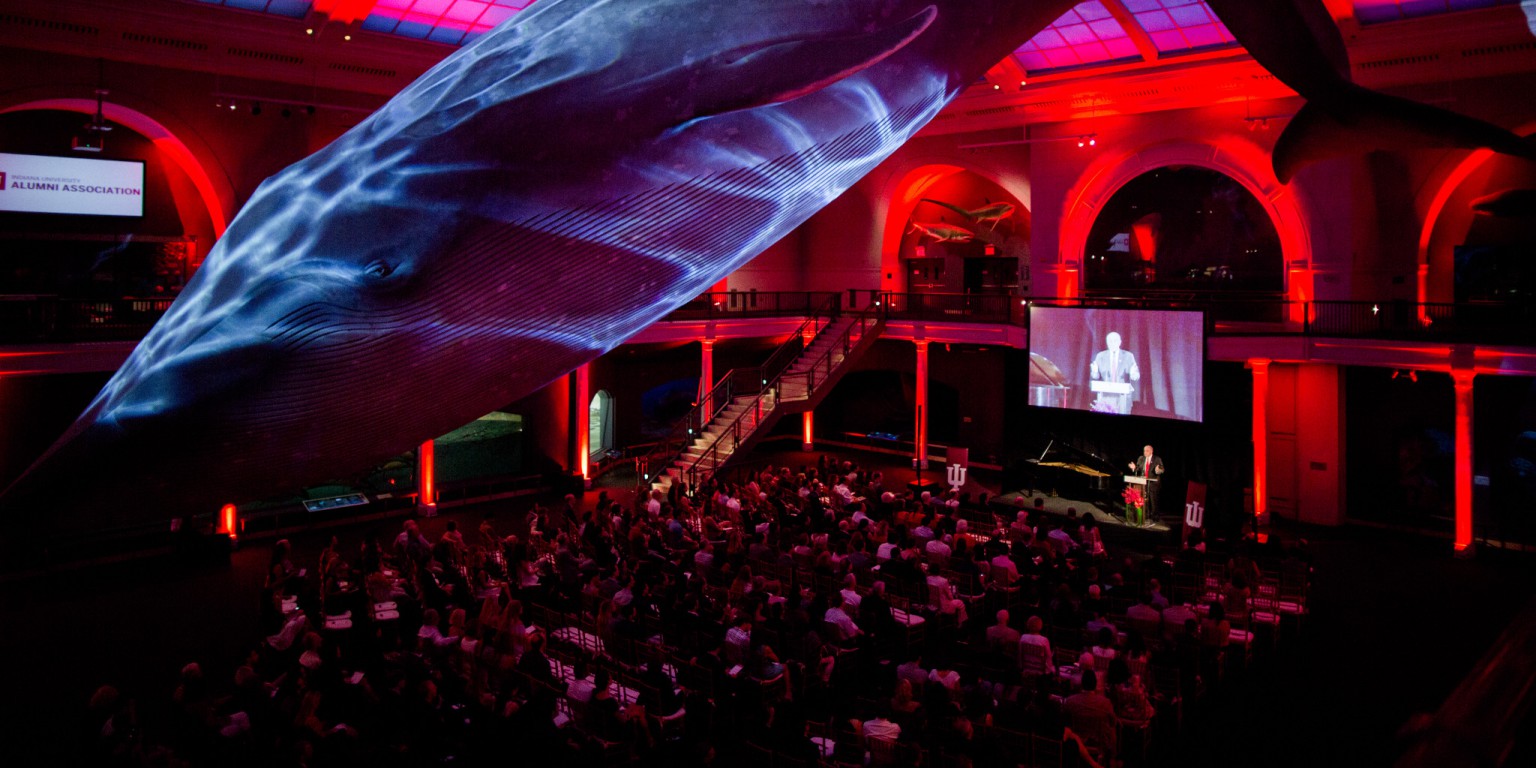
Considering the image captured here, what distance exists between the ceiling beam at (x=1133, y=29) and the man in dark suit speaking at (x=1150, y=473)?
28.9 ft

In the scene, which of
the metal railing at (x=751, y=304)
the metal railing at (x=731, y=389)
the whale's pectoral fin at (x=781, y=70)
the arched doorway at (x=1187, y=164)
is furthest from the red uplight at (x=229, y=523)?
the whale's pectoral fin at (x=781, y=70)

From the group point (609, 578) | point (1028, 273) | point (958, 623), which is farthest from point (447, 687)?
point (1028, 273)

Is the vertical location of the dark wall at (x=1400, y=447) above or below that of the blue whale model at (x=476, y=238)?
below

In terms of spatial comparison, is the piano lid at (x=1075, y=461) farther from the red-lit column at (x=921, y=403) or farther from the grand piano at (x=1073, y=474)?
the red-lit column at (x=921, y=403)

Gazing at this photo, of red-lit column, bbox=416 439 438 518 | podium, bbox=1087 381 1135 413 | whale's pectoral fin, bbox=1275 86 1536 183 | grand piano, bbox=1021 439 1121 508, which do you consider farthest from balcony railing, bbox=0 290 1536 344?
whale's pectoral fin, bbox=1275 86 1536 183

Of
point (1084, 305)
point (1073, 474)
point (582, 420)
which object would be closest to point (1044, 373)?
point (1084, 305)

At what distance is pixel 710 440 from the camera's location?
78.2ft

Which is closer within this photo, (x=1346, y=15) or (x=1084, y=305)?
(x=1346, y=15)

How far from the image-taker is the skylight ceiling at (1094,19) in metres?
19.5

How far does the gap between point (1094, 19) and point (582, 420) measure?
48.9 ft

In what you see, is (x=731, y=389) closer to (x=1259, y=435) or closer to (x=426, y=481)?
(x=426, y=481)

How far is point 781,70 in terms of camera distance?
117 centimetres

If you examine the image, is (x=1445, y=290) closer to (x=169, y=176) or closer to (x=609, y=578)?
(x=609, y=578)

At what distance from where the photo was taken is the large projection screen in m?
21.1
